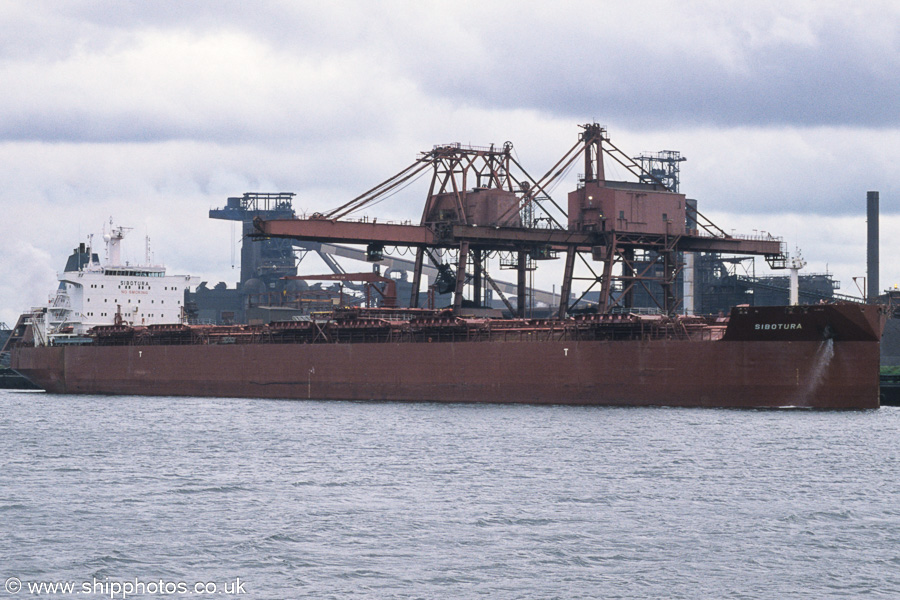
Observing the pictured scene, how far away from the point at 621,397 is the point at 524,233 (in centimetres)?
1250

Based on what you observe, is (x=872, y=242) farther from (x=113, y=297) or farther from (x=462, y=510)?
(x=462, y=510)

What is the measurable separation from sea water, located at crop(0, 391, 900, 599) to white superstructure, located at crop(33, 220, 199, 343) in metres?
23.3

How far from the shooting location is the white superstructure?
5453cm

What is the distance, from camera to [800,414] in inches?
1326

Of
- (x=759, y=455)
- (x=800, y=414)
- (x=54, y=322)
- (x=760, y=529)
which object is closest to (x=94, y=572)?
(x=760, y=529)

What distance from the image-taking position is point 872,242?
7644cm

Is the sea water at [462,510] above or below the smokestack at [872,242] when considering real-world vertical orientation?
below

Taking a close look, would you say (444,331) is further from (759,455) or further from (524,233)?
(759,455)

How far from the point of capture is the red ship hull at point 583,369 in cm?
3425

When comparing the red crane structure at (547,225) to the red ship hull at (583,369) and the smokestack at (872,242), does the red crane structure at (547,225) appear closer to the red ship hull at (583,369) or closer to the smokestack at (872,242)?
the red ship hull at (583,369)

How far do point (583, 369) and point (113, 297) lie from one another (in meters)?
27.1
